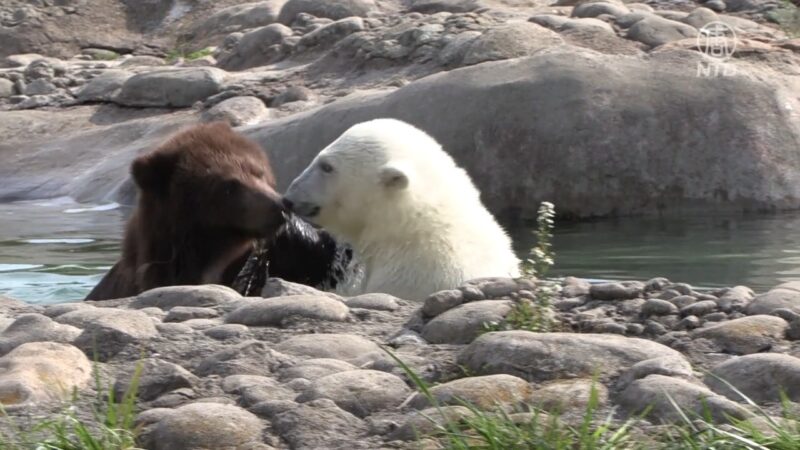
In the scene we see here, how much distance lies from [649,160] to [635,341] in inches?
315

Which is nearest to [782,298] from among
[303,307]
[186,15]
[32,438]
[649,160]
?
[303,307]

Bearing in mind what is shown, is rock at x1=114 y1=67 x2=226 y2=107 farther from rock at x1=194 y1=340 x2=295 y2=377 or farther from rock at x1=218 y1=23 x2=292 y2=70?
rock at x1=194 y1=340 x2=295 y2=377

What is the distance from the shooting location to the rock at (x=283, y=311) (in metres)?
4.70

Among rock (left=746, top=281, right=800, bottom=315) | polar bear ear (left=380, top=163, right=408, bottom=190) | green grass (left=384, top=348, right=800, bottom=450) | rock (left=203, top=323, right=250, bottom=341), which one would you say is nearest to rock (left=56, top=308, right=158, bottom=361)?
rock (left=203, top=323, right=250, bottom=341)

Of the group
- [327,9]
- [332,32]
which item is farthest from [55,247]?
[327,9]

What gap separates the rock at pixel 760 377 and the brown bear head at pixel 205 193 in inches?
156

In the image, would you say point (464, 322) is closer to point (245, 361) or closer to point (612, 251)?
point (245, 361)

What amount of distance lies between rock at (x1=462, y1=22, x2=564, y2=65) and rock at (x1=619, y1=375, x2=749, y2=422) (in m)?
10.7

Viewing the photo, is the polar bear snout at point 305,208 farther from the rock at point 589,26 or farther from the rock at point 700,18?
the rock at point 700,18

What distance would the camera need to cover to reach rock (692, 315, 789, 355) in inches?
162

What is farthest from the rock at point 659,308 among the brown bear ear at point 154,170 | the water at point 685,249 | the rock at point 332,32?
the rock at point 332,32

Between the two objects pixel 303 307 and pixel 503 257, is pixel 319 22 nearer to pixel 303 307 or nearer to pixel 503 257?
pixel 503 257

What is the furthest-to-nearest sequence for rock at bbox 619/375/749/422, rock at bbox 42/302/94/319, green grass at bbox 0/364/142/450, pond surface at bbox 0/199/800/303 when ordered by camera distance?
pond surface at bbox 0/199/800/303
rock at bbox 42/302/94/319
rock at bbox 619/375/749/422
green grass at bbox 0/364/142/450

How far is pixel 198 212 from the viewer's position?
7.46 meters
